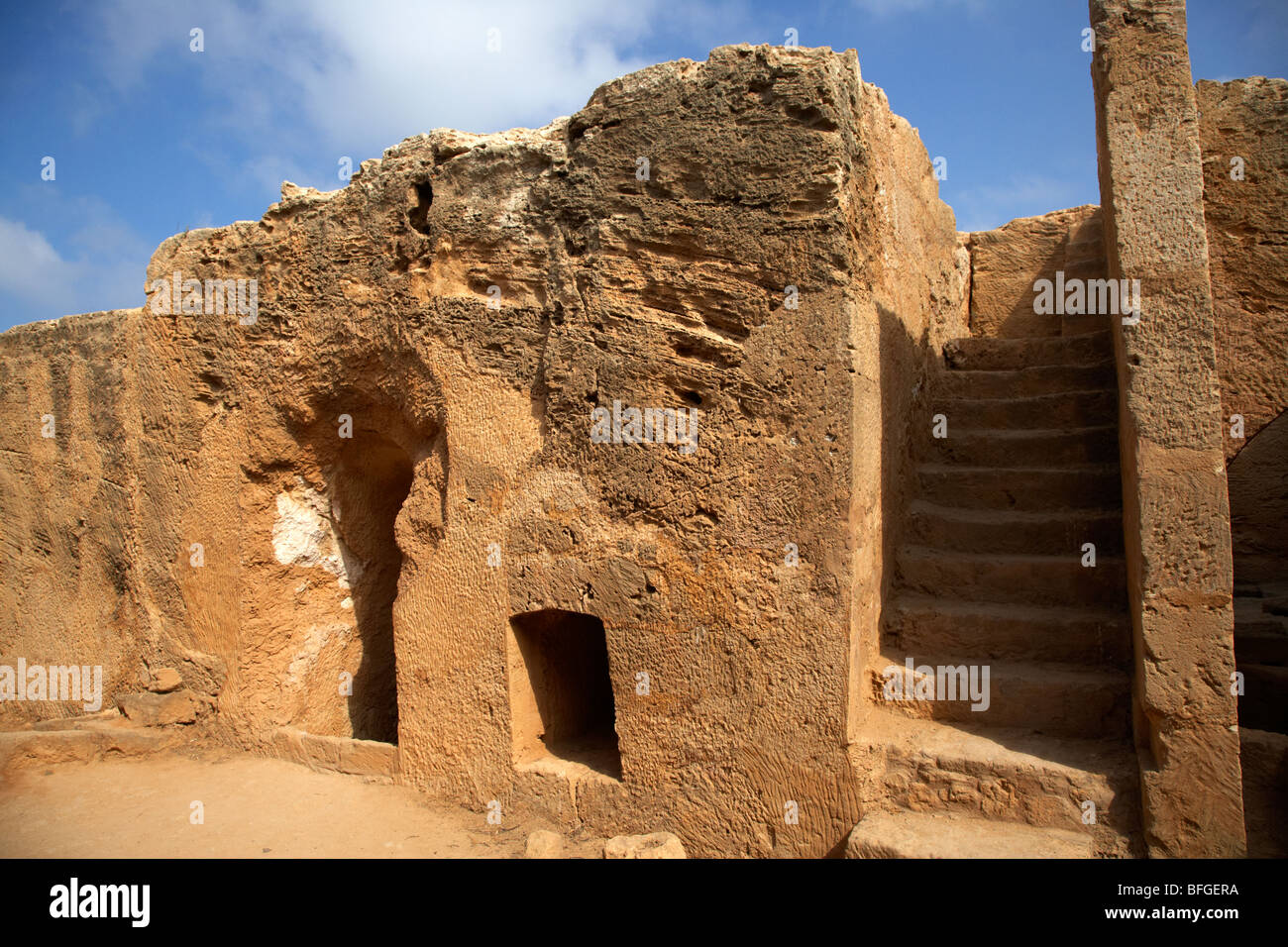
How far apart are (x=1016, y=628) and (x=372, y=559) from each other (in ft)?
13.4

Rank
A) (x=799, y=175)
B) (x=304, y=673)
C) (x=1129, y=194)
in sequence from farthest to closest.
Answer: (x=304, y=673) < (x=799, y=175) < (x=1129, y=194)

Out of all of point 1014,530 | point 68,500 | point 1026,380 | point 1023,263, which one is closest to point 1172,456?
point 1014,530

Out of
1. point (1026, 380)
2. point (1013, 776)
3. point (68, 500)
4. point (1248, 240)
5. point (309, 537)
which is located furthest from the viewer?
→ point (68, 500)

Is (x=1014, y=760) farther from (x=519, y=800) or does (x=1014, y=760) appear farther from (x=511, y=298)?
(x=511, y=298)

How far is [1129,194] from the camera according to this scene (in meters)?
3.12

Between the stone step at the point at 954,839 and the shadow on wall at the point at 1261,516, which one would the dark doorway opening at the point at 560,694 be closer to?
the stone step at the point at 954,839

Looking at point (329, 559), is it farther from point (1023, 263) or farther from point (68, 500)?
point (1023, 263)

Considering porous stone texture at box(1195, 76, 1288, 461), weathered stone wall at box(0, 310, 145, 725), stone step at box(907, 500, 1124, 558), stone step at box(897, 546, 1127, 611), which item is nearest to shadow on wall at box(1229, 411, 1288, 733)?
porous stone texture at box(1195, 76, 1288, 461)

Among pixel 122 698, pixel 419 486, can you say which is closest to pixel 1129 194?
pixel 419 486

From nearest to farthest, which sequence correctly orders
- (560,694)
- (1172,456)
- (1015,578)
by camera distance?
1. (1172,456)
2. (1015,578)
3. (560,694)

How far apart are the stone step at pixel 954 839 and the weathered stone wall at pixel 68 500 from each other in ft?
15.9

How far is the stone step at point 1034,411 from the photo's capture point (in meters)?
4.51

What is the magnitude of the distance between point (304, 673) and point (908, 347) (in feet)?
14.0

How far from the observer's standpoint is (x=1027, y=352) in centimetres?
510
